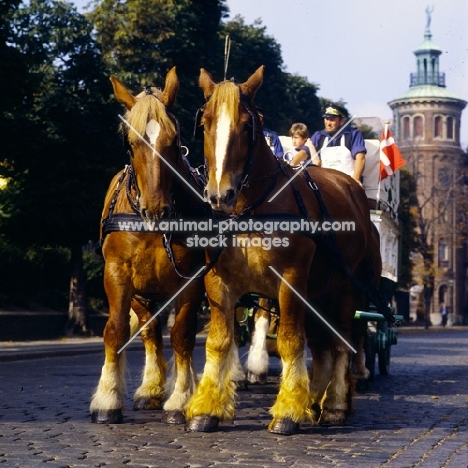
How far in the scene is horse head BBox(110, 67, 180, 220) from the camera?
899 centimetres

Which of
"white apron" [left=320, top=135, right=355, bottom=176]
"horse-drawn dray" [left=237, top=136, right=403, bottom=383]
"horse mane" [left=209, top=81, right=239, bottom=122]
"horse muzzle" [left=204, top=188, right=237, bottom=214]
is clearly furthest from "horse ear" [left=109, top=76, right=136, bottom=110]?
"white apron" [left=320, top=135, right=355, bottom=176]

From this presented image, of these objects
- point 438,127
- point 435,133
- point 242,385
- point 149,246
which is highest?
point 438,127

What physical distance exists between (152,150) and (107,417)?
7.21 feet

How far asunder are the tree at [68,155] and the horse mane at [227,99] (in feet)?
73.5

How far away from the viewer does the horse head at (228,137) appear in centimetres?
846

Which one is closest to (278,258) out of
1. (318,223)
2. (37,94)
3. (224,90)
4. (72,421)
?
(318,223)

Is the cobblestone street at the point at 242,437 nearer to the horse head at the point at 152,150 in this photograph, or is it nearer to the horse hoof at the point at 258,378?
the horse hoof at the point at 258,378

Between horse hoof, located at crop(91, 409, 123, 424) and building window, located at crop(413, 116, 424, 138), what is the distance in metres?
114

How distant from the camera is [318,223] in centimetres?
961

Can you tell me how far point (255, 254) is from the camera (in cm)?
898

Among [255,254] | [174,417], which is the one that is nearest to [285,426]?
[174,417]

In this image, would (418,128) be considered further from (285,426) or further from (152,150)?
(285,426)

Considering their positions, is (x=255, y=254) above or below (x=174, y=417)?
above

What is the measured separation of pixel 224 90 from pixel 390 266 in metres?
7.18
